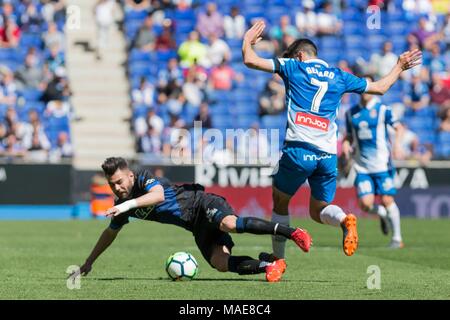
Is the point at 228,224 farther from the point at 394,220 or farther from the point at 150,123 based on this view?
the point at 150,123

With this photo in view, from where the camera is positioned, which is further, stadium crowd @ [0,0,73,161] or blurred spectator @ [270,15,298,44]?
blurred spectator @ [270,15,298,44]

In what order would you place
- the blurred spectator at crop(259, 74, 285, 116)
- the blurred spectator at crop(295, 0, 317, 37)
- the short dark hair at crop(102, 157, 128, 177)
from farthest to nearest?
the blurred spectator at crop(295, 0, 317, 37)
the blurred spectator at crop(259, 74, 285, 116)
the short dark hair at crop(102, 157, 128, 177)

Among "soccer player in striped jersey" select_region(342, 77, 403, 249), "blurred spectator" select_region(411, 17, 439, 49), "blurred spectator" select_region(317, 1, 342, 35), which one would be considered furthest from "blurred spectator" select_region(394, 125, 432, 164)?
"soccer player in striped jersey" select_region(342, 77, 403, 249)

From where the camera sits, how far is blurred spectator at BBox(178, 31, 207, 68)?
28156mm

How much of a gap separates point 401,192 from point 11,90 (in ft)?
31.3

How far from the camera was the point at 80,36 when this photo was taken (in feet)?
98.0

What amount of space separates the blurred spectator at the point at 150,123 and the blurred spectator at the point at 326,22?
18.5 feet

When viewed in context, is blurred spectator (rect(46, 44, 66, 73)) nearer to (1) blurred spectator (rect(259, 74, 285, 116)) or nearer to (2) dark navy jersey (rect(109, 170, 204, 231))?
(1) blurred spectator (rect(259, 74, 285, 116))

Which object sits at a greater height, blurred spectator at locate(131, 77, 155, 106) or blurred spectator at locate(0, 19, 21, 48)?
blurred spectator at locate(0, 19, 21, 48)

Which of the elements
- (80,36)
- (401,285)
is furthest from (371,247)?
(80,36)

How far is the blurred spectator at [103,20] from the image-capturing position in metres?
28.6

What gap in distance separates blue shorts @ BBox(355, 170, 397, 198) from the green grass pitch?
82 cm
